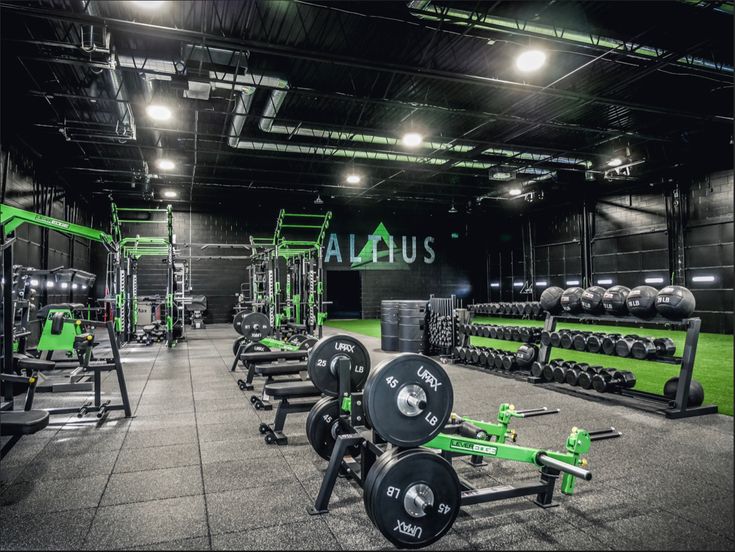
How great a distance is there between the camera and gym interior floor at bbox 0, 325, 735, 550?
1.92 meters

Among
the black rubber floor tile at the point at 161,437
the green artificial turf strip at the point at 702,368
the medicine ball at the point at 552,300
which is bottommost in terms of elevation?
the green artificial turf strip at the point at 702,368

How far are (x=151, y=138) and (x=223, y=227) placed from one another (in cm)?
567

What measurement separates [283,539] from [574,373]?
3.58 metres

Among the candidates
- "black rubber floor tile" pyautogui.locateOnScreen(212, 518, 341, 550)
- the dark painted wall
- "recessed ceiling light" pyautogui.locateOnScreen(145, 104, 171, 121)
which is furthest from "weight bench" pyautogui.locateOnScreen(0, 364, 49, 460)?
the dark painted wall

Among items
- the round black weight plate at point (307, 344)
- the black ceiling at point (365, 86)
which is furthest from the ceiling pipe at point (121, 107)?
Result: the round black weight plate at point (307, 344)

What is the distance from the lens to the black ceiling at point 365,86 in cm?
516

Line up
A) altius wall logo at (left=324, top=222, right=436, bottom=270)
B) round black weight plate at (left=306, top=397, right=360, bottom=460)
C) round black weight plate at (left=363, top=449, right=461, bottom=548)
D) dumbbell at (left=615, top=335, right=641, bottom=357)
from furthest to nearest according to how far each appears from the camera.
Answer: altius wall logo at (left=324, top=222, right=436, bottom=270), dumbbell at (left=615, top=335, right=641, bottom=357), round black weight plate at (left=306, top=397, right=360, bottom=460), round black weight plate at (left=363, top=449, right=461, bottom=548)

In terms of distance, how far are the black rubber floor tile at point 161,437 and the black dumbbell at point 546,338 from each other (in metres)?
3.62

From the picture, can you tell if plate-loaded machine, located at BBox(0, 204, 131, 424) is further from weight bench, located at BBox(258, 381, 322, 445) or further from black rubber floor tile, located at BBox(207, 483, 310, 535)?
black rubber floor tile, located at BBox(207, 483, 310, 535)

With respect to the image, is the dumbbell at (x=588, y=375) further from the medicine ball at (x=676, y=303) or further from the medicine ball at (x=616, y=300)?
→ the medicine ball at (x=676, y=303)

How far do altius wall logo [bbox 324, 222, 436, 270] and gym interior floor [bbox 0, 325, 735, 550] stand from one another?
11715mm

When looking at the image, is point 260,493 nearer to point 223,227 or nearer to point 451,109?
point 451,109

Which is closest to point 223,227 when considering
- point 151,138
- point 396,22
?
point 151,138

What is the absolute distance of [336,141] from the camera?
926cm
